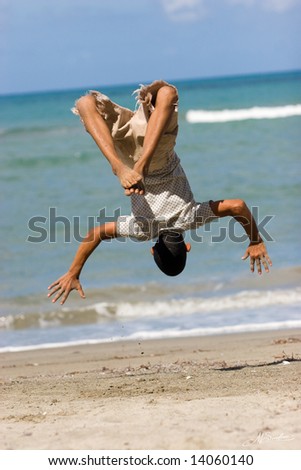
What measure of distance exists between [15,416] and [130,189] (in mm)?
1569

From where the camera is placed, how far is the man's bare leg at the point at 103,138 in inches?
212

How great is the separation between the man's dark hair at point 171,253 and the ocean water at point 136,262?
3.49 m

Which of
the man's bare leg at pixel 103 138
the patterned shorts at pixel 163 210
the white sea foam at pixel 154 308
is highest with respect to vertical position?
the man's bare leg at pixel 103 138

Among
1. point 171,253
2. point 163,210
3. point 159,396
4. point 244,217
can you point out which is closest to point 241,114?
point 244,217

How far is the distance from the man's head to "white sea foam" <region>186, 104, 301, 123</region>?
30562 millimetres

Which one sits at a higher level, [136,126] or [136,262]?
[136,126]

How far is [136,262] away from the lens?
40.5 feet

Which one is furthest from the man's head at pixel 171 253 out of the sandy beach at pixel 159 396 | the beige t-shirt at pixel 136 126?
the sandy beach at pixel 159 396

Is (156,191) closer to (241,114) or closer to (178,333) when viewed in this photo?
(178,333)

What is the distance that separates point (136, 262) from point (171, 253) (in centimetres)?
653

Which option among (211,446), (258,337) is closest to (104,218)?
(258,337)

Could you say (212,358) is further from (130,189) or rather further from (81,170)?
(81,170)

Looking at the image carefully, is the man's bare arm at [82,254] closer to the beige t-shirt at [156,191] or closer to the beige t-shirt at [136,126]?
the beige t-shirt at [156,191]

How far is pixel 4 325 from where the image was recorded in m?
10.1
